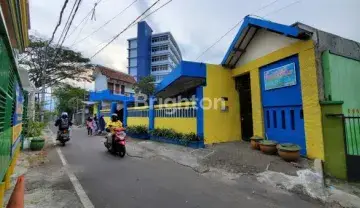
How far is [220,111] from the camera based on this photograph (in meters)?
9.83

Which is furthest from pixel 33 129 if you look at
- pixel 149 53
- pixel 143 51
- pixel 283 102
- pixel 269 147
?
pixel 149 53

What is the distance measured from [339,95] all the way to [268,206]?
5046 mm

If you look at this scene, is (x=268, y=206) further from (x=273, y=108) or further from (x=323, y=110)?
(x=273, y=108)

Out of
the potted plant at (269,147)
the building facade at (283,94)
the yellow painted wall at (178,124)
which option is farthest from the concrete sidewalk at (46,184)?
the potted plant at (269,147)

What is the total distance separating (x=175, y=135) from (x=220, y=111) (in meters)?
2.45

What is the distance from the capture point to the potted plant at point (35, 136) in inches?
370

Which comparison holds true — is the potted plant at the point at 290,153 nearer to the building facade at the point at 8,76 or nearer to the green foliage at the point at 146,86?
the building facade at the point at 8,76

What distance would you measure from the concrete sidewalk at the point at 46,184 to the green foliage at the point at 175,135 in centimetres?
488

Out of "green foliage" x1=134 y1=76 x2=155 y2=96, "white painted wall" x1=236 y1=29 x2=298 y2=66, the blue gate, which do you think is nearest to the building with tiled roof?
"green foliage" x1=134 y1=76 x2=155 y2=96

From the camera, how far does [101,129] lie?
17.1 m

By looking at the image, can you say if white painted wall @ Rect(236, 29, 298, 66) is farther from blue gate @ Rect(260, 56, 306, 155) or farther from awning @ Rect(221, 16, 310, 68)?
blue gate @ Rect(260, 56, 306, 155)

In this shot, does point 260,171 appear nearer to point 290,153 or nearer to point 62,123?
point 290,153

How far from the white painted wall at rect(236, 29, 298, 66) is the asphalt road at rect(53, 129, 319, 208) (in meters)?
5.52

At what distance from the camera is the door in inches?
399
